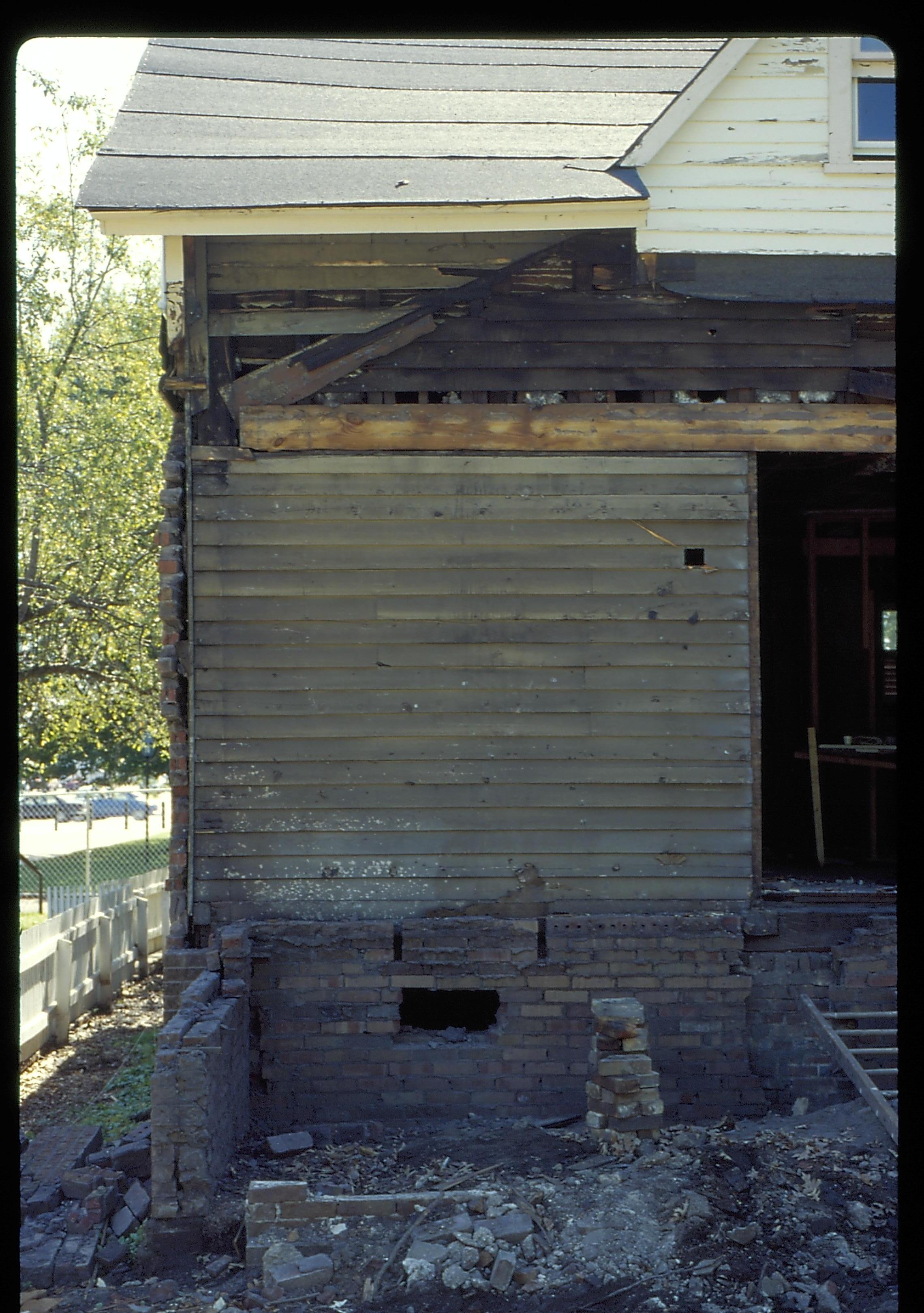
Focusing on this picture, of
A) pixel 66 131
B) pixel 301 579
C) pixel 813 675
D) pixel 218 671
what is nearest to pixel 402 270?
pixel 301 579

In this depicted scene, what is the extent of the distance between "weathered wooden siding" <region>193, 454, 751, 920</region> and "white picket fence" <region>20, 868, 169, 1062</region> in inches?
108

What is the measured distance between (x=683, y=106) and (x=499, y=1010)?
612 centimetres

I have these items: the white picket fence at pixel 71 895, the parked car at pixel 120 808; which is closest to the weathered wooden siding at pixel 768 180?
the white picket fence at pixel 71 895

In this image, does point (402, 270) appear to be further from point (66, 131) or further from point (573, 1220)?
point (66, 131)

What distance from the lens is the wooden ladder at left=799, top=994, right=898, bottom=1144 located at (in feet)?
19.8

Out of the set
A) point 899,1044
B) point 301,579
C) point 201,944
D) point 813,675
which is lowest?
point 201,944

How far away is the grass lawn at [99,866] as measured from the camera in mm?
22391

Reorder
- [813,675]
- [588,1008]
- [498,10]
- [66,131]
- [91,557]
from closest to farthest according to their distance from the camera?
[498,10] < [588,1008] < [813,675] < [91,557] < [66,131]

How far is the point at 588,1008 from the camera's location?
734 centimetres

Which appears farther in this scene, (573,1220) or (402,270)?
(402,270)

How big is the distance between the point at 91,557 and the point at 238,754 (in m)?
12.2

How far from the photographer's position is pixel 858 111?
754cm

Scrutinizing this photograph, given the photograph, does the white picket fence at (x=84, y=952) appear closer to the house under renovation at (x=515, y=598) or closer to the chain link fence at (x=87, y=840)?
the chain link fence at (x=87, y=840)

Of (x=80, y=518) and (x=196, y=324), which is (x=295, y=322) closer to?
(x=196, y=324)
